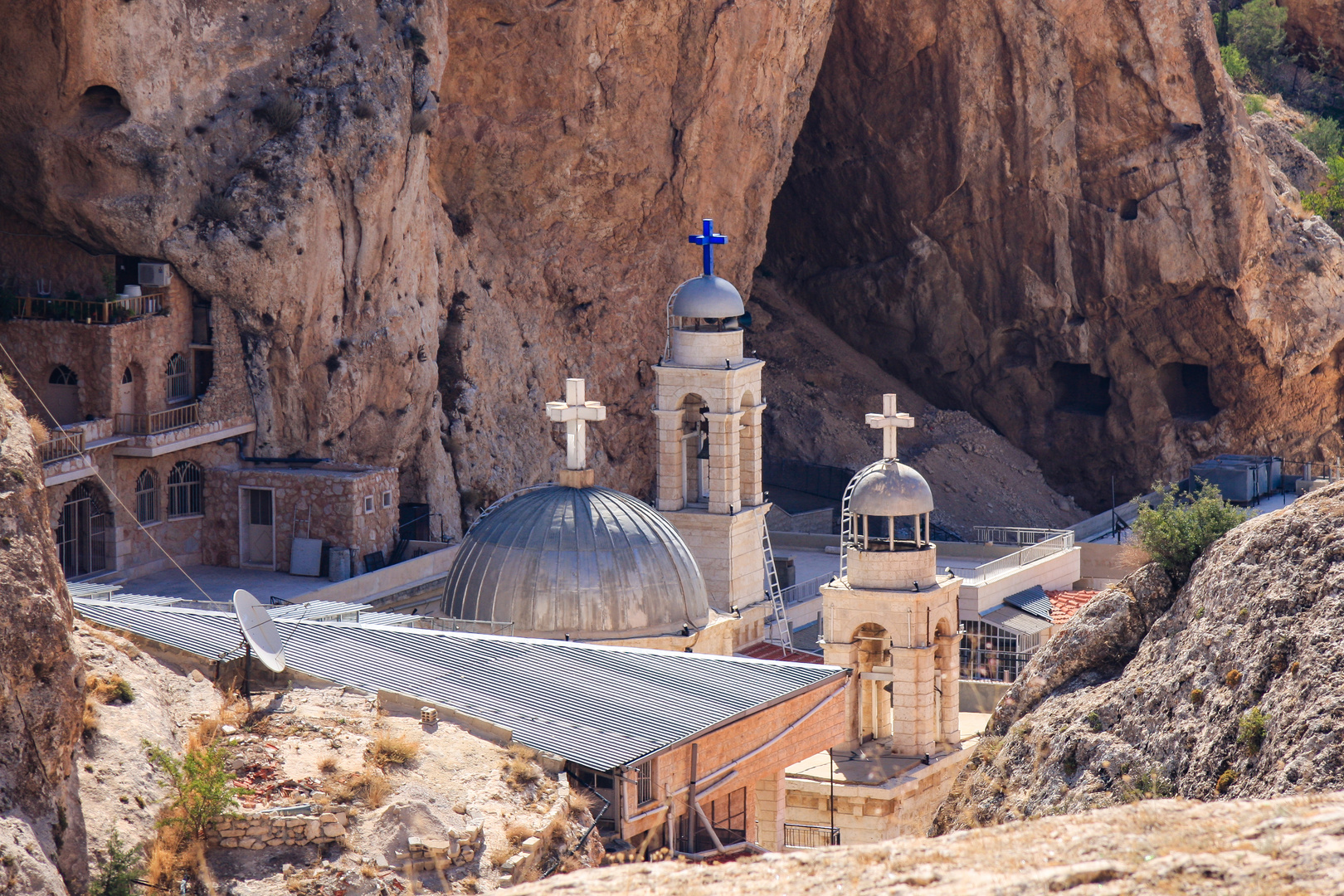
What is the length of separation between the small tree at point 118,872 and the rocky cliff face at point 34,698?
22 centimetres

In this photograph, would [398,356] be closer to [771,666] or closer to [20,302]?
[20,302]

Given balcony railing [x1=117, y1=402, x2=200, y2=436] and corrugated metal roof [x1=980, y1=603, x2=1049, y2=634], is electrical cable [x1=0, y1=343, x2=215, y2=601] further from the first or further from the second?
corrugated metal roof [x1=980, y1=603, x2=1049, y2=634]

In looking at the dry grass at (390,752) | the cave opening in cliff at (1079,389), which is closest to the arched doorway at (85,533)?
the dry grass at (390,752)

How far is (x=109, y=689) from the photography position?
18953mm

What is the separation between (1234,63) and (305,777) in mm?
60236

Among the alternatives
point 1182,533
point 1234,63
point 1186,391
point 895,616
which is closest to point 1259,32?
point 1234,63

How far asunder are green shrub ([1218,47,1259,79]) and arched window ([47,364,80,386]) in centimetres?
4923

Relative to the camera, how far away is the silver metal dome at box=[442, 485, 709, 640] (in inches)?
1106

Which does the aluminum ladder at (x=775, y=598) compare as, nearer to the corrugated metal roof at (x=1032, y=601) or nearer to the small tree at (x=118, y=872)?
the corrugated metal roof at (x=1032, y=601)

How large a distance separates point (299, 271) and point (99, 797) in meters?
20.5

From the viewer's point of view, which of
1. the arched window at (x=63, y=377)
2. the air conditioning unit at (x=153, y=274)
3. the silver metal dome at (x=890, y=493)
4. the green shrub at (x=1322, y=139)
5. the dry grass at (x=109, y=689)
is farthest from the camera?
the green shrub at (x=1322, y=139)

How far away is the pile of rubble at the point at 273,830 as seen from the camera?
1741cm

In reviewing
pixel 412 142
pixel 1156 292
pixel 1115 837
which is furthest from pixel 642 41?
pixel 1115 837

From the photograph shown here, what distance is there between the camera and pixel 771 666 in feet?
75.0
